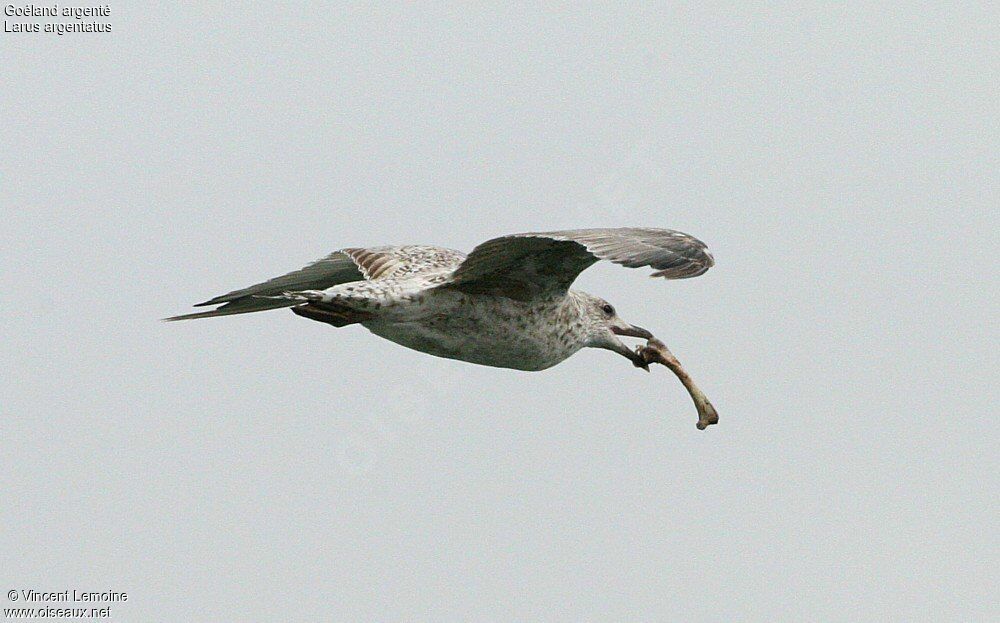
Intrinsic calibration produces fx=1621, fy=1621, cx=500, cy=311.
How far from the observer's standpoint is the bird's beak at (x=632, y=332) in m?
13.3

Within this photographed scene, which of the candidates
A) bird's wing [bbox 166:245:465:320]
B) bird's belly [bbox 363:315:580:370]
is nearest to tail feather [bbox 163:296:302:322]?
bird's wing [bbox 166:245:465:320]

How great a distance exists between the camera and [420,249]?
42.4 ft

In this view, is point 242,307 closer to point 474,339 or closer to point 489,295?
point 474,339

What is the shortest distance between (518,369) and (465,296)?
955 millimetres

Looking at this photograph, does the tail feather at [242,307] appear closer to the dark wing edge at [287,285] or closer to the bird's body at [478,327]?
the dark wing edge at [287,285]

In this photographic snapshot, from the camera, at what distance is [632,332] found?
13391 millimetres

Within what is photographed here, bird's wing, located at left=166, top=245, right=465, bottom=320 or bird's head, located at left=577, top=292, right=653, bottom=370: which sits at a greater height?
bird's wing, located at left=166, top=245, right=465, bottom=320

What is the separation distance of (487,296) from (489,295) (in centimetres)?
2

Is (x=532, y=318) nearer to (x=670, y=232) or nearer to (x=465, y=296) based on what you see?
(x=465, y=296)

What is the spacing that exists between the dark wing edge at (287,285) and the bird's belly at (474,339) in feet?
3.22

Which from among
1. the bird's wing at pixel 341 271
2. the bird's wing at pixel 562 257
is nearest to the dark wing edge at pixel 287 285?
the bird's wing at pixel 341 271

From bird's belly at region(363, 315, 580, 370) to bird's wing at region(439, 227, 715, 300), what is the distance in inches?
10.2

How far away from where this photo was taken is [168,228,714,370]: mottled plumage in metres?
10.5

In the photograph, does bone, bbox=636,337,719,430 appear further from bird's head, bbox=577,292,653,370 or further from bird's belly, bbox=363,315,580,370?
bird's belly, bbox=363,315,580,370
